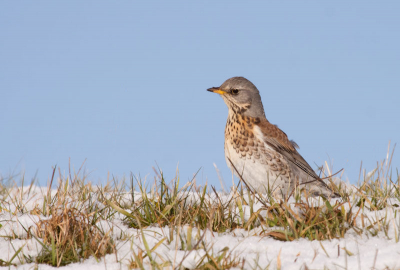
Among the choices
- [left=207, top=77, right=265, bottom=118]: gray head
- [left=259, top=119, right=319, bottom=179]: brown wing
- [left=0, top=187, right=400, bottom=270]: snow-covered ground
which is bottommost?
[left=0, top=187, right=400, bottom=270]: snow-covered ground

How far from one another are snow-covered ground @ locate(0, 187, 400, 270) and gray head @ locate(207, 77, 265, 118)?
11.4 ft

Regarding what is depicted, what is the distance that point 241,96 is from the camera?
7895mm

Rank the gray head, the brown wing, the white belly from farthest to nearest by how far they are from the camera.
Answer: the gray head < the brown wing < the white belly

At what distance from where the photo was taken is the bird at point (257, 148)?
6996mm

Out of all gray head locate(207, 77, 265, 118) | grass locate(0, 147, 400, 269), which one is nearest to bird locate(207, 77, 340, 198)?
gray head locate(207, 77, 265, 118)

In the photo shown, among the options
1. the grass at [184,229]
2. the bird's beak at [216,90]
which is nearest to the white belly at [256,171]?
the bird's beak at [216,90]

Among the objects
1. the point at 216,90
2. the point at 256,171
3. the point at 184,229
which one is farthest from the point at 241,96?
the point at 184,229

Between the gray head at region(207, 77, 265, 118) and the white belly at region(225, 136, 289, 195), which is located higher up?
the gray head at region(207, 77, 265, 118)

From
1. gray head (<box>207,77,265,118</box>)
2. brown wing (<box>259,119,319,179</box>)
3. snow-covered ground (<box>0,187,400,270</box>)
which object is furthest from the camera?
gray head (<box>207,77,265,118</box>)

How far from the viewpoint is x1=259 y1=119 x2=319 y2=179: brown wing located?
731cm

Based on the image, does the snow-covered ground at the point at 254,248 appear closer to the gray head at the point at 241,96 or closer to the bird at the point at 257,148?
the bird at the point at 257,148

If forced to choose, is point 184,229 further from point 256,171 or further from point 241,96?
point 241,96

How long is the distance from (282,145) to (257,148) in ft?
2.05

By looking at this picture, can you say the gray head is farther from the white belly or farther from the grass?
the grass
